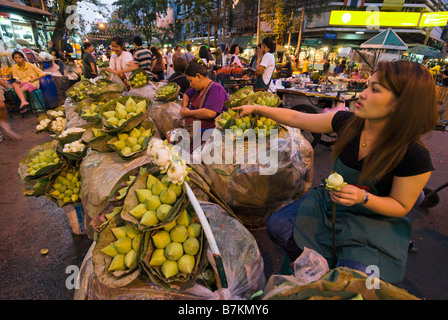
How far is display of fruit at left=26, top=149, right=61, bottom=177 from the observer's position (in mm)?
2277

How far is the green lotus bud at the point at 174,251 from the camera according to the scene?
3.40ft

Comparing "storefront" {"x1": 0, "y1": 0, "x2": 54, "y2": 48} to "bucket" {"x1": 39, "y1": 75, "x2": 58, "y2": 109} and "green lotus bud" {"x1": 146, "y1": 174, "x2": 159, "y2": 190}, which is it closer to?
"bucket" {"x1": 39, "y1": 75, "x2": 58, "y2": 109}

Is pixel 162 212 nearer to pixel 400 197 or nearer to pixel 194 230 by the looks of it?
pixel 194 230

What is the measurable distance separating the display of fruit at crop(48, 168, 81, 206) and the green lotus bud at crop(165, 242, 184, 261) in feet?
5.90

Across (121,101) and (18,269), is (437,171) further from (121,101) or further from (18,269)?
(18,269)

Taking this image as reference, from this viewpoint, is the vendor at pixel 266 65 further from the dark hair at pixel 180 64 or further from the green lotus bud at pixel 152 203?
the green lotus bud at pixel 152 203

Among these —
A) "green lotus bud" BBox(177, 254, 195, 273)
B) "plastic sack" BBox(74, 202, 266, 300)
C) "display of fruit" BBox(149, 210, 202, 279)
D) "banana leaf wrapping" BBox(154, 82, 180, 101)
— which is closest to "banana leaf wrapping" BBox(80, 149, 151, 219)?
"plastic sack" BBox(74, 202, 266, 300)

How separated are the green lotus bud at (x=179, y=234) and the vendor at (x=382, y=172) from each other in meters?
0.75

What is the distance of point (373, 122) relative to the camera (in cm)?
138

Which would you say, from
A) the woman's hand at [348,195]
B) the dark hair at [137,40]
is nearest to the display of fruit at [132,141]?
the woman's hand at [348,195]

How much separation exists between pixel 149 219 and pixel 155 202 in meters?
0.08

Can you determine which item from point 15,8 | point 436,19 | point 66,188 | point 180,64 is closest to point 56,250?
point 66,188

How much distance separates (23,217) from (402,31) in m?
33.7
